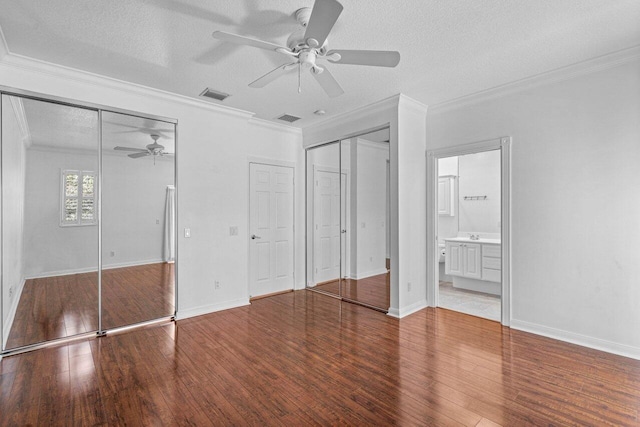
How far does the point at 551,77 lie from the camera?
3371 mm

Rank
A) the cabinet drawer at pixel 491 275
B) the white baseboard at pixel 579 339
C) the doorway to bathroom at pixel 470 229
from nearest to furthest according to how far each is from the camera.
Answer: the white baseboard at pixel 579 339 < the doorway to bathroom at pixel 470 229 < the cabinet drawer at pixel 491 275

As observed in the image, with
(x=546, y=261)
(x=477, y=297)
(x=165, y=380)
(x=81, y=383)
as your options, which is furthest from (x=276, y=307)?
(x=546, y=261)

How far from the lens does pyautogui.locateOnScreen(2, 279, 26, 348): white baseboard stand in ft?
9.89

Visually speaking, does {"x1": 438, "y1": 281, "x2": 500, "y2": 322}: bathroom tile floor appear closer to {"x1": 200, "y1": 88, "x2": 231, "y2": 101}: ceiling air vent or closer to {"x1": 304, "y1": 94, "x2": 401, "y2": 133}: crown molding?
{"x1": 304, "y1": 94, "x2": 401, "y2": 133}: crown molding

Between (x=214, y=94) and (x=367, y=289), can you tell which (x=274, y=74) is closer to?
(x=214, y=94)

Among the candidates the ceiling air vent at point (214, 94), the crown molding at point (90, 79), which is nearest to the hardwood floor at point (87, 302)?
the crown molding at point (90, 79)

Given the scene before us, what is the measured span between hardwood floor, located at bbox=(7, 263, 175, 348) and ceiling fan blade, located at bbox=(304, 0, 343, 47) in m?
3.24

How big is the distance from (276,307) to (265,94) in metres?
2.91

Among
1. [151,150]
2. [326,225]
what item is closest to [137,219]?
[151,150]

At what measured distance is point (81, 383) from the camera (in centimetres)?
253

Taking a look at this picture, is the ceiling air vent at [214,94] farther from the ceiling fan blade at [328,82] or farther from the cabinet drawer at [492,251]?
the cabinet drawer at [492,251]

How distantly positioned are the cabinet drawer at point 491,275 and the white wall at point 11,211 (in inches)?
229

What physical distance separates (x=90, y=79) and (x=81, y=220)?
1.52m

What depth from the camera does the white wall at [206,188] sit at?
390cm
